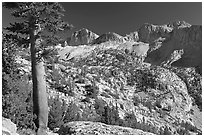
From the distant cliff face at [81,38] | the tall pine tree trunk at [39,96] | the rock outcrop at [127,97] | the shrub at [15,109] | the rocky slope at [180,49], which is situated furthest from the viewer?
the distant cliff face at [81,38]

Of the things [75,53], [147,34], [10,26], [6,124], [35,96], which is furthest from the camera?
[147,34]

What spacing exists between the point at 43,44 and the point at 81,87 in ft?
88.0

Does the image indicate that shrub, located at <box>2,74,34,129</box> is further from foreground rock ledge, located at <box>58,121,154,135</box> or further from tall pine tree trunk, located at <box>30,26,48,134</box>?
foreground rock ledge, located at <box>58,121,154,135</box>

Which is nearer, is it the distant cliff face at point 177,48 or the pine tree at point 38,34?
the pine tree at point 38,34

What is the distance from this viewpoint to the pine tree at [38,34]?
10.3m

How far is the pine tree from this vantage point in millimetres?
10336

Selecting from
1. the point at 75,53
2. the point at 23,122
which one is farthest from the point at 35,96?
the point at 75,53

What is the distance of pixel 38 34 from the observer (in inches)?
430

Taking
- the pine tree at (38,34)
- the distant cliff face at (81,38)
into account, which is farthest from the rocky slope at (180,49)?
the pine tree at (38,34)

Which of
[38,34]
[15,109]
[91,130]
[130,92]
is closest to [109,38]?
[130,92]

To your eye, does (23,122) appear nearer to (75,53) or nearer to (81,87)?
(81,87)

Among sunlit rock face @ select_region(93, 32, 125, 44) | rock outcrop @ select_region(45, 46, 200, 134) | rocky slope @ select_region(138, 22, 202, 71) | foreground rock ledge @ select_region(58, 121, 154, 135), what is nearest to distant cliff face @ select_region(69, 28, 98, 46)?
sunlit rock face @ select_region(93, 32, 125, 44)

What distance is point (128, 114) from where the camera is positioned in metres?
36.3

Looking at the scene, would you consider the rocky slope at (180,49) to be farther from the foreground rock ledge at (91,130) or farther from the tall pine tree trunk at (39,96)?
the foreground rock ledge at (91,130)
